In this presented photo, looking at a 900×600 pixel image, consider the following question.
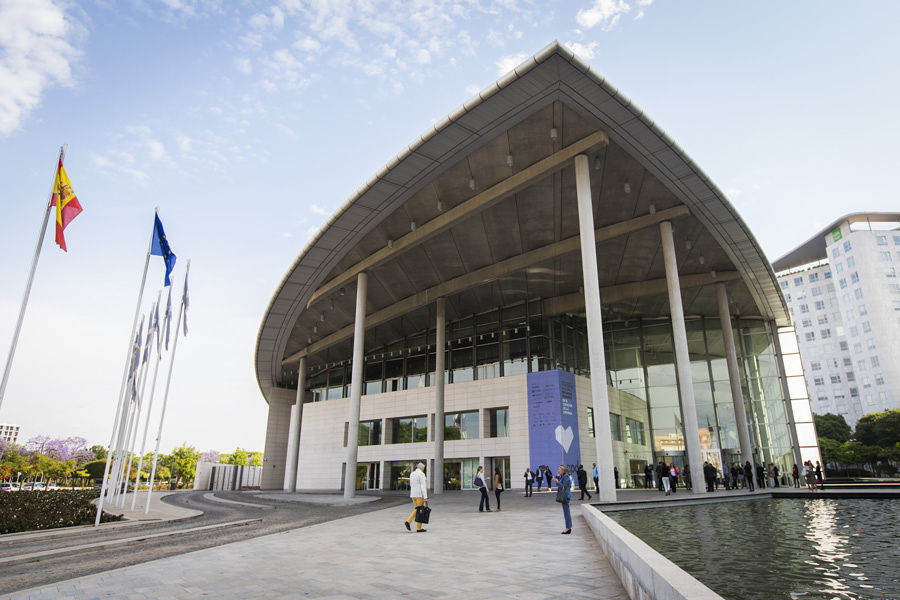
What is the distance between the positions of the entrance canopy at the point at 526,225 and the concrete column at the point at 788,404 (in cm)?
229

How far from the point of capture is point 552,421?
26750 millimetres

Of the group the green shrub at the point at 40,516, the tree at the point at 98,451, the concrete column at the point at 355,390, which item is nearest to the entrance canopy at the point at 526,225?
the concrete column at the point at 355,390

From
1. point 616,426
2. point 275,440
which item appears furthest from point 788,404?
point 275,440


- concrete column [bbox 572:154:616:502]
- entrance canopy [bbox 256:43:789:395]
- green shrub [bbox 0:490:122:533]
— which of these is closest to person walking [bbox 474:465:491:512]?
concrete column [bbox 572:154:616:502]

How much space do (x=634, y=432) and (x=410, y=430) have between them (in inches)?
556

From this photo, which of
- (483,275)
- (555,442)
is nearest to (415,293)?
(483,275)

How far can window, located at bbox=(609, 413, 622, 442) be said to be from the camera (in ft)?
99.8

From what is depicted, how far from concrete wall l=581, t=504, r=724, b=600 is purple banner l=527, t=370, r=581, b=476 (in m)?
20.9

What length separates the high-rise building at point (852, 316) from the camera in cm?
6694

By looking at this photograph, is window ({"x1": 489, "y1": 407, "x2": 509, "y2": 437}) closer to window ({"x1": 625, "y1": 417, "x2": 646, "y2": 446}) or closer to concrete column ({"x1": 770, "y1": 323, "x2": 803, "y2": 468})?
window ({"x1": 625, "y1": 417, "x2": 646, "y2": 446})

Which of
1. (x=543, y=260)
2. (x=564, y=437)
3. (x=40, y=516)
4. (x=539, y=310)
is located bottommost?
(x=40, y=516)

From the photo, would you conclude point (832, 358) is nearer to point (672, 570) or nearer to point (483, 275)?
point (483, 275)

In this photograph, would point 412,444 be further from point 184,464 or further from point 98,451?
point 98,451

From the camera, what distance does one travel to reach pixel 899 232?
228ft
